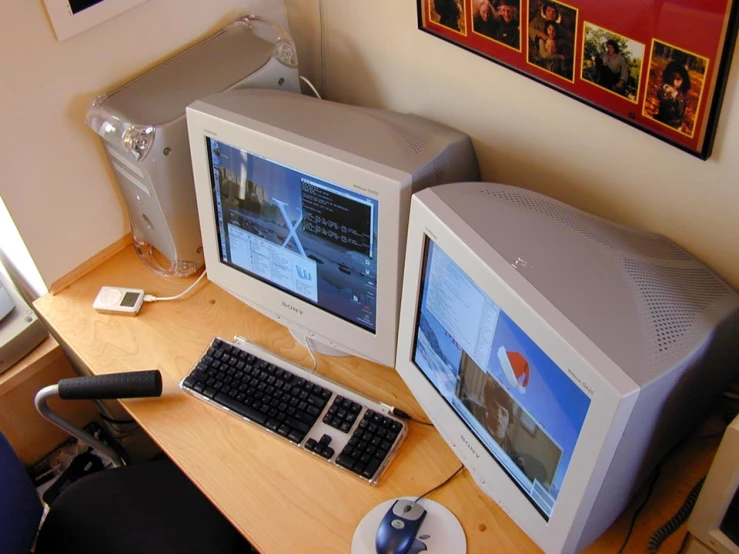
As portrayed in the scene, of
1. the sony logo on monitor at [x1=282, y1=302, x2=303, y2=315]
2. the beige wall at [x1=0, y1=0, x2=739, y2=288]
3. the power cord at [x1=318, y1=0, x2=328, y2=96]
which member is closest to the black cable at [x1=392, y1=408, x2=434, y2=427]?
the sony logo on monitor at [x1=282, y1=302, x2=303, y2=315]

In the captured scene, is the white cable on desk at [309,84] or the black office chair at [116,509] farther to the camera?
the white cable on desk at [309,84]

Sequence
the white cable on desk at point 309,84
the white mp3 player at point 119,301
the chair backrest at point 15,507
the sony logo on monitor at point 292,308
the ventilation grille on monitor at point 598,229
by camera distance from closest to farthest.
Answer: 1. the ventilation grille on monitor at point 598,229
2. the chair backrest at point 15,507
3. the sony logo on monitor at point 292,308
4. the white mp3 player at point 119,301
5. the white cable on desk at point 309,84

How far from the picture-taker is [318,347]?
1518mm

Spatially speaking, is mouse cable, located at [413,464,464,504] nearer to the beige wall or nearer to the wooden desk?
the wooden desk

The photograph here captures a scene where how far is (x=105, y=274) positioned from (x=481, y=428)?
96 centimetres

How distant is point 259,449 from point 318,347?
260 millimetres

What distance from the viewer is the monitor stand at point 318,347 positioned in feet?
4.94

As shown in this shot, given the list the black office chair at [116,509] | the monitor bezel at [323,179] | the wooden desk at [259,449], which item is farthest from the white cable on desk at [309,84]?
the black office chair at [116,509]

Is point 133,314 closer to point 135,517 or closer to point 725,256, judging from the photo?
point 135,517

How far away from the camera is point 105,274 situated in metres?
1.67

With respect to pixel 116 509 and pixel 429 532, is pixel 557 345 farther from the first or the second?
pixel 116 509

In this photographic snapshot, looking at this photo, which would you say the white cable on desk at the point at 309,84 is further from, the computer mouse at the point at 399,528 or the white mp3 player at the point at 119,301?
the computer mouse at the point at 399,528

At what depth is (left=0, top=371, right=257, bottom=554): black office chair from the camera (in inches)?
54.9

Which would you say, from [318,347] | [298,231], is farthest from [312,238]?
[318,347]
